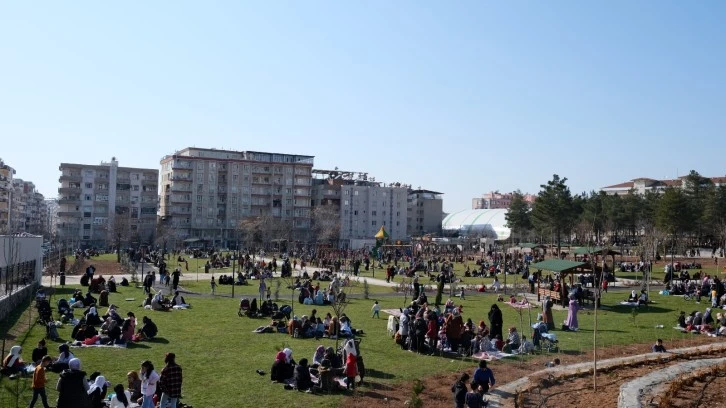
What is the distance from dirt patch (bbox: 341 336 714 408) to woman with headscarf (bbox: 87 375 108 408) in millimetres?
4485

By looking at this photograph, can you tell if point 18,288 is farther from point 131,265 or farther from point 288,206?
point 288,206

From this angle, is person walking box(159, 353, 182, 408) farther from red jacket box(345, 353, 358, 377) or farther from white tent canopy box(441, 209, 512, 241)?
white tent canopy box(441, 209, 512, 241)

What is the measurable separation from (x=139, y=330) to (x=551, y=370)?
1170 centimetres

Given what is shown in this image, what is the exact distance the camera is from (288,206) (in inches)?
3954

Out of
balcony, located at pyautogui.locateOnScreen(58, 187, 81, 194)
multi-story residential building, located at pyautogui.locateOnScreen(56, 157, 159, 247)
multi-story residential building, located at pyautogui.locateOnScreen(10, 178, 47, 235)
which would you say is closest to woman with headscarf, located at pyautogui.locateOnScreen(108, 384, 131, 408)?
multi-story residential building, located at pyautogui.locateOnScreen(56, 157, 159, 247)

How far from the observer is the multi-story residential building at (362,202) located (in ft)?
343

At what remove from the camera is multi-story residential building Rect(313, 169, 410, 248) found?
10462 centimetres

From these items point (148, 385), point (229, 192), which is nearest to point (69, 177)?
point (229, 192)

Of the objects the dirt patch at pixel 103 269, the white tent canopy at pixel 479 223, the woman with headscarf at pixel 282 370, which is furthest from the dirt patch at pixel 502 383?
the white tent canopy at pixel 479 223

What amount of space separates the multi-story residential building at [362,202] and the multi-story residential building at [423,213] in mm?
12041

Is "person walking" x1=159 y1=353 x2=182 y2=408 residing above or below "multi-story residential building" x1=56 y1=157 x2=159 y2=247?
below

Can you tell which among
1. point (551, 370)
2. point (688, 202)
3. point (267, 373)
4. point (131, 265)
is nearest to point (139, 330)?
point (267, 373)

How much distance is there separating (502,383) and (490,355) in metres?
3.09

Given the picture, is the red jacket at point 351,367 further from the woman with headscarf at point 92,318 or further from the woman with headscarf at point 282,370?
the woman with headscarf at point 92,318
